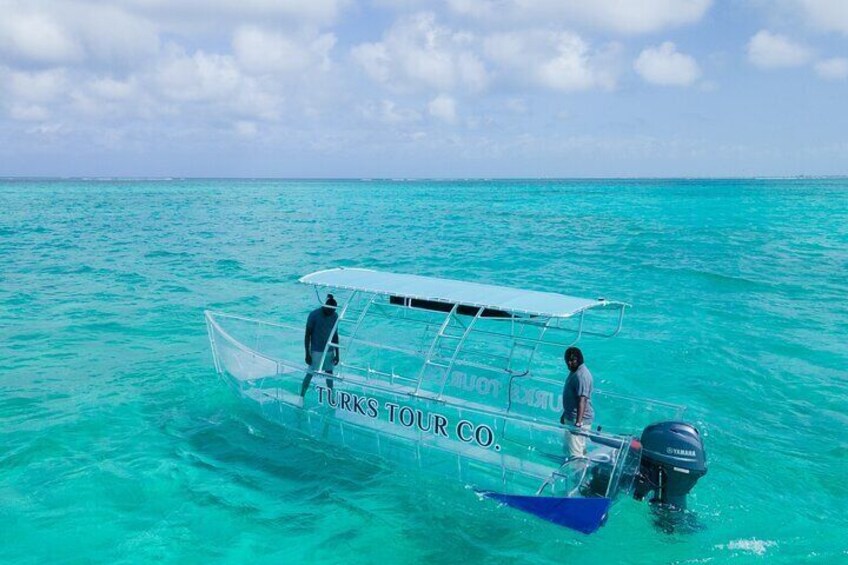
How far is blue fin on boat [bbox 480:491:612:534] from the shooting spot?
7324 mm

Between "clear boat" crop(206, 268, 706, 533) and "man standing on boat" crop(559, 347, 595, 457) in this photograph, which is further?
"man standing on boat" crop(559, 347, 595, 457)

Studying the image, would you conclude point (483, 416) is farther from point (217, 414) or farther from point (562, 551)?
point (217, 414)

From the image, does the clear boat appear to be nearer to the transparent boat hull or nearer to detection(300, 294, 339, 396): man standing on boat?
the transparent boat hull

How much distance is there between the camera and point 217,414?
38.7 feet

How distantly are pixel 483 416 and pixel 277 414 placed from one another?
156 inches

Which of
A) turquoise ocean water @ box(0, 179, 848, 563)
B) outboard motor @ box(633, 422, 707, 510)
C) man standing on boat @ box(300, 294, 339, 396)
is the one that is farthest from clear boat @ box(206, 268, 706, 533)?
turquoise ocean water @ box(0, 179, 848, 563)

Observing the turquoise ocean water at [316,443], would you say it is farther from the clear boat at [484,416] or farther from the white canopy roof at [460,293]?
the white canopy roof at [460,293]

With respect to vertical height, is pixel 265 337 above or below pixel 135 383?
above

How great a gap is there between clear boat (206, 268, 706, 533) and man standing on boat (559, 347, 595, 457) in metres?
0.18

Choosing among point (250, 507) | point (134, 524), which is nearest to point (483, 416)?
point (250, 507)

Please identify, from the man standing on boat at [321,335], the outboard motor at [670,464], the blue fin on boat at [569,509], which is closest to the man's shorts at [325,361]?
the man standing on boat at [321,335]

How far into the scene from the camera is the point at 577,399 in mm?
8383

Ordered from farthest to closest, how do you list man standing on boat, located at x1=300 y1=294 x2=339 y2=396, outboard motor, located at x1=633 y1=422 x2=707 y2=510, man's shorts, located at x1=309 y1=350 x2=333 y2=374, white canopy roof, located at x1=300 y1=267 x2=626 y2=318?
man's shorts, located at x1=309 y1=350 x2=333 y2=374 < man standing on boat, located at x1=300 y1=294 x2=339 y2=396 < white canopy roof, located at x1=300 y1=267 x2=626 y2=318 < outboard motor, located at x1=633 y1=422 x2=707 y2=510

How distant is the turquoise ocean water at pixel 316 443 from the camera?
7996mm
